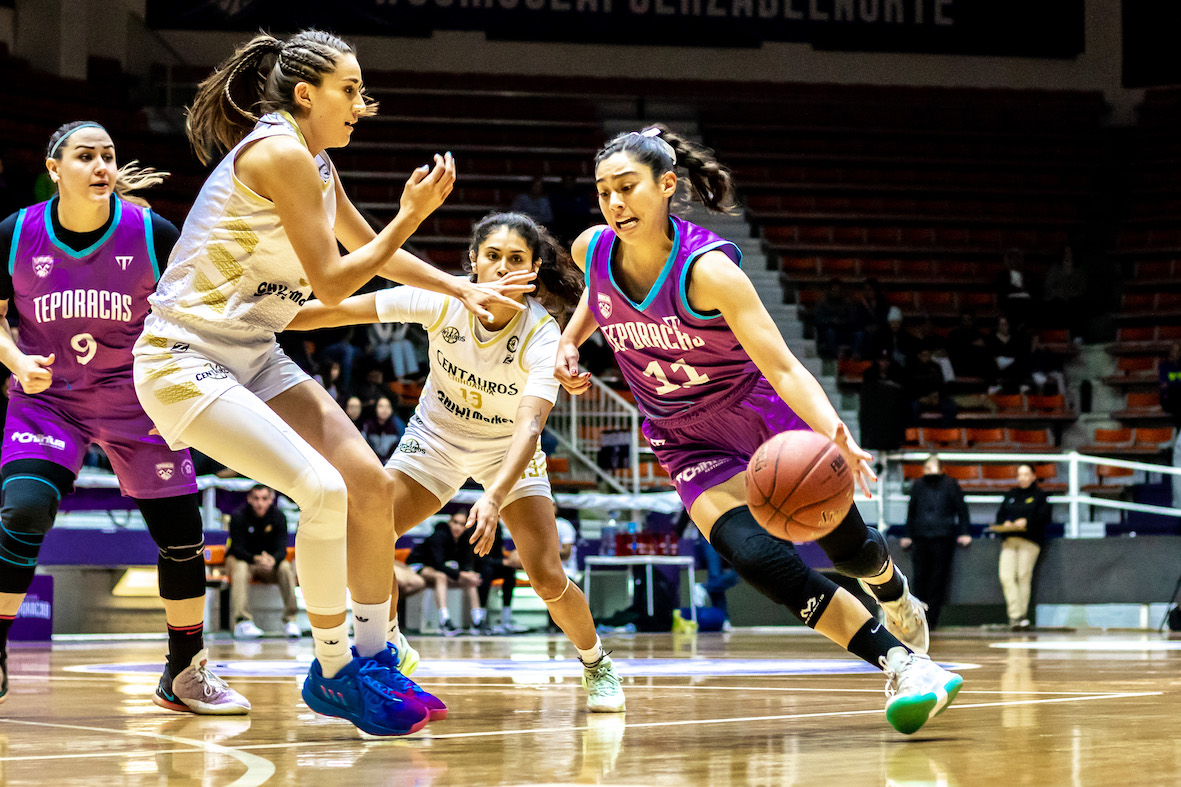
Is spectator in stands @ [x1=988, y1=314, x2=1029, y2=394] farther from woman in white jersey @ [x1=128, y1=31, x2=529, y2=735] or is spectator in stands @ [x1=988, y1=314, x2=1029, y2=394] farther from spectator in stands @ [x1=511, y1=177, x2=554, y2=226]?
woman in white jersey @ [x1=128, y1=31, x2=529, y2=735]

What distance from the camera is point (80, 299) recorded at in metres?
4.35

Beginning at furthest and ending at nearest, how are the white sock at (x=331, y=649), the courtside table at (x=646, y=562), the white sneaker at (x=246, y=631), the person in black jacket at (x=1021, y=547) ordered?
the person in black jacket at (x=1021, y=547) → the courtside table at (x=646, y=562) → the white sneaker at (x=246, y=631) → the white sock at (x=331, y=649)

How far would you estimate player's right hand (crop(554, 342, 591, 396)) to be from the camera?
393 centimetres

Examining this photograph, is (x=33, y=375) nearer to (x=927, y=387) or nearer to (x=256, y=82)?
(x=256, y=82)

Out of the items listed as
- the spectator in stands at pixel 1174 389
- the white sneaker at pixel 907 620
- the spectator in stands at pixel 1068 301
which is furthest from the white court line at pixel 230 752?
the spectator in stands at pixel 1068 301

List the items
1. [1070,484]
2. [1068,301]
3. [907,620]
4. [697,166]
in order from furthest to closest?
1. [1068,301]
2. [1070,484]
3. [697,166]
4. [907,620]

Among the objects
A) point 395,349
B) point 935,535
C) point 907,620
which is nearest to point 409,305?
point 907,620

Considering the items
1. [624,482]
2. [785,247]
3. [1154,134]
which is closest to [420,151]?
[785,247]

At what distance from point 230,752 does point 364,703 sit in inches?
15.9

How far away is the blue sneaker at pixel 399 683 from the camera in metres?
3.61

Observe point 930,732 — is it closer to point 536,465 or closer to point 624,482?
point 536,465

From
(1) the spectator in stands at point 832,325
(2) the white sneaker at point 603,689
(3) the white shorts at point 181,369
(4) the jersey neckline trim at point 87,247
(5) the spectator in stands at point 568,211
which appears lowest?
(2) the white sneaker at point 603,689

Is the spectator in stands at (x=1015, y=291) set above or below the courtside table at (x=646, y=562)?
above

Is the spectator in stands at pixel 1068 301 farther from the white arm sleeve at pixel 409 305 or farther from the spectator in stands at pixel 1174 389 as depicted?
the white arm sleeve at pixel 409 305
